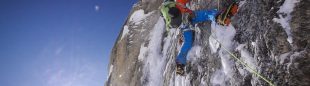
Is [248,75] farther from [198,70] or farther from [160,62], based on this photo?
[160,62]

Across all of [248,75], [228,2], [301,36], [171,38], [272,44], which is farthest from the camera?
[171,38]

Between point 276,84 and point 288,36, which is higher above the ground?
point 288,36

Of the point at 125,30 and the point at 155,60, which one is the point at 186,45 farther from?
the point at 125,30

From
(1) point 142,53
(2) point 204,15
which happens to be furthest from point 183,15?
(1) point 142,53

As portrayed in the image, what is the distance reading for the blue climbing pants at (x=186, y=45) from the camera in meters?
10.2

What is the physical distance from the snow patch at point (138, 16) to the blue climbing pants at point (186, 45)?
31.5ft

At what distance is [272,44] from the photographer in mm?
6289

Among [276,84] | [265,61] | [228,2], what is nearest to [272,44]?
[265,61]

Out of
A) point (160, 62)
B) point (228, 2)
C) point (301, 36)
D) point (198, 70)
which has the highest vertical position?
point (160, 62)

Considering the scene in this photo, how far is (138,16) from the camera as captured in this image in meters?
20.4

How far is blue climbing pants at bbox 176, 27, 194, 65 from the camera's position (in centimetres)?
1024

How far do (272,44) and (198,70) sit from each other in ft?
11.7

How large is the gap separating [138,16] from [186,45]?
10.5 meters

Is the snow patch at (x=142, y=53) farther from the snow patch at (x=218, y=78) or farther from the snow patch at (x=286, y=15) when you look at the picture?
the snow patch at (x=286, y=15)
